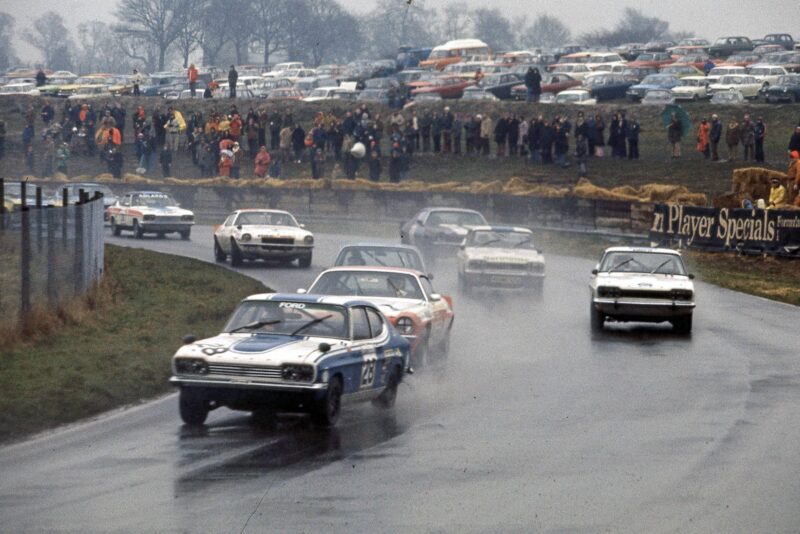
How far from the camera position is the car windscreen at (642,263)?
23.2m

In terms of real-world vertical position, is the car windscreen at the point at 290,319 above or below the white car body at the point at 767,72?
below

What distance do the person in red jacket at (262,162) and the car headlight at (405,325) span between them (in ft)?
107

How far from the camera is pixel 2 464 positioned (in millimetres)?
11188

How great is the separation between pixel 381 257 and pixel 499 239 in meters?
6.89

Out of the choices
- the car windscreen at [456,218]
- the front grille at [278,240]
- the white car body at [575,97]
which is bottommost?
the front grille at [278,240]

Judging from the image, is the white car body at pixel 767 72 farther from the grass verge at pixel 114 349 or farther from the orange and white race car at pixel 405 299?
the orange and white race car at pixel 405 299

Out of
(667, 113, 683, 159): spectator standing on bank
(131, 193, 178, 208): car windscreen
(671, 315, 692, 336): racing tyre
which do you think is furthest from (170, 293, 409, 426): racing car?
(667, 113, 683, 159): spectator standing on bank

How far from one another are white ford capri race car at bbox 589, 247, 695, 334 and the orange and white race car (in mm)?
4328

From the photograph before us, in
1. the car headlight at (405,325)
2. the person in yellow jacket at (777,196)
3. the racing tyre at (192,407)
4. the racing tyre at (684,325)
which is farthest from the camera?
the person in yellow jacket at (777,196)

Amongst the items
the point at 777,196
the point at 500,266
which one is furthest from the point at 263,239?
the point at 777,196

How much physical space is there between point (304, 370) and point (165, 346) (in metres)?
6.78

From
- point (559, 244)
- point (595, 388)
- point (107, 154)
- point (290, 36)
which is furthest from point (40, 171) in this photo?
point (290, 36)

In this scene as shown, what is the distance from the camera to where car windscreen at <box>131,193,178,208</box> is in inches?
1613

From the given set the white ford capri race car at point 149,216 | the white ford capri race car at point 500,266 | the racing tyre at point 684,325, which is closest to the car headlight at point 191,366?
the racing tyre at point 684,325
